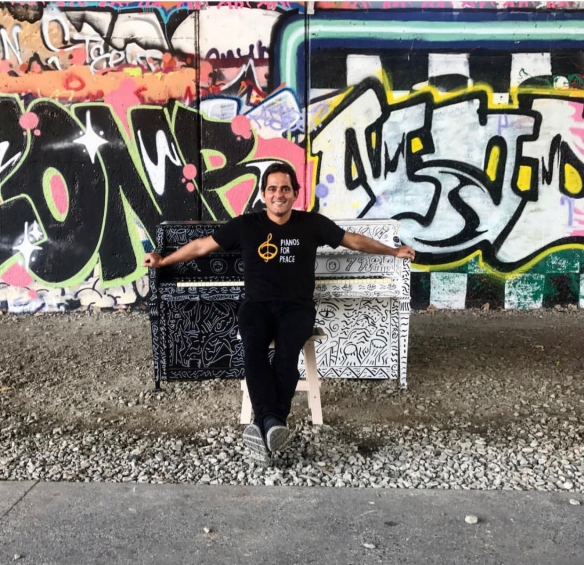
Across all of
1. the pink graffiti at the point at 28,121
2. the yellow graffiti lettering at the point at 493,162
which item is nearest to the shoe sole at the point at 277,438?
the yellow graffiti lettering at the point at 493,162

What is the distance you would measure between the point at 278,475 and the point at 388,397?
56.1 inches

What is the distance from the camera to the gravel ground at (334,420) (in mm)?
3301

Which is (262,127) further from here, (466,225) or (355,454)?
(355,454)

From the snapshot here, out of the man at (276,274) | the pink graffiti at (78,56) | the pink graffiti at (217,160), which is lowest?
the man at (276,274)

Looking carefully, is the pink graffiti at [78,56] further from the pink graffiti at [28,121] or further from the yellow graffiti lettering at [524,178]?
the yellow graffiti lettering at [524,178]

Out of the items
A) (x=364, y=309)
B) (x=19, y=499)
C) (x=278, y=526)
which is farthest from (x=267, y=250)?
(x=19, y=499)

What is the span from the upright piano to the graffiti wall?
7.15 feet

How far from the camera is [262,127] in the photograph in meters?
6.54

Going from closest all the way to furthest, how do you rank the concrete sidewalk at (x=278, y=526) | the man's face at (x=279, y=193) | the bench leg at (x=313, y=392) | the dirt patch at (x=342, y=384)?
the concrete sidewalk at (x=278, y=526)
the man's face at (x=279, y=193)
the bench leg at (x=313, y=392)
the dirt patch at (x=342, y=384)

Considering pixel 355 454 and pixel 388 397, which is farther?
pixel 388 397

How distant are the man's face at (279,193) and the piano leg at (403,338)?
124cm

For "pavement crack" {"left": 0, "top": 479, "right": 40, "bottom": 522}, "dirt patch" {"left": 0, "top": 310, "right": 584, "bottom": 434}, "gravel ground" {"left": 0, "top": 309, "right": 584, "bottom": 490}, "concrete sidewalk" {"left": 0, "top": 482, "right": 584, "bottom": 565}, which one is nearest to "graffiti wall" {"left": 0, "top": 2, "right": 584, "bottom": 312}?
"dirt patch" {"left": 0, "top": 310, "right": 584, "bottom": 434}

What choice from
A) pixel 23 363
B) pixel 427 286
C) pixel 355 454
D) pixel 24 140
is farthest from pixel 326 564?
pixel 24 140

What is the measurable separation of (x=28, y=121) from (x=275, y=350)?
4.42 metres
